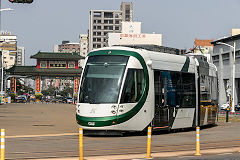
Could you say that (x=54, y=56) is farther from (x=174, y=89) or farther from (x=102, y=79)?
(x=102, y=79)

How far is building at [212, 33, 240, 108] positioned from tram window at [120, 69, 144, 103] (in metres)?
64.3

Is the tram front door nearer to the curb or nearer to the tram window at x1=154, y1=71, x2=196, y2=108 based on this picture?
the tram window at x1=154, y1=71, x2=196, y2=108

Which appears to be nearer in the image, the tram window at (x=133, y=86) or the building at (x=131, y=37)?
the tram window at (x=133, y=86)

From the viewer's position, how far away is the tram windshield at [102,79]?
19594mm

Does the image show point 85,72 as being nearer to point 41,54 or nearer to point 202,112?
point 202,112

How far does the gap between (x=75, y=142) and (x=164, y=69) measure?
6.19 metres

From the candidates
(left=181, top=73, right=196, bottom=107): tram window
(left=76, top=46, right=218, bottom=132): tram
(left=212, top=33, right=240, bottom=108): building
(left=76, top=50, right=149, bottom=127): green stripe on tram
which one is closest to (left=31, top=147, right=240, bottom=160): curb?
(left=76, top=50, right=149, bottom=127): green stripe on tram

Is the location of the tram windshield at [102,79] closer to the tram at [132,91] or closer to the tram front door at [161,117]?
the tram at [132,91]

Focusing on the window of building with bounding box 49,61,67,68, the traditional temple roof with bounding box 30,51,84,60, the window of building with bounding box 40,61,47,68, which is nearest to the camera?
the traditional temple roof with bounding box 30,51,84,60

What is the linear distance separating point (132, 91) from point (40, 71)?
104662mm

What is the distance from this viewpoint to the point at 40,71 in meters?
123

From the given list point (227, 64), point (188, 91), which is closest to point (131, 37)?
point (227, 64)

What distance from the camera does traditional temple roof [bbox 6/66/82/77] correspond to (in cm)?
12156

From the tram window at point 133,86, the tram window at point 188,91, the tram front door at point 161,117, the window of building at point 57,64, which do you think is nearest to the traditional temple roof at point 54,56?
the window of building at point 57,64
